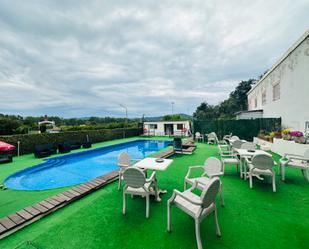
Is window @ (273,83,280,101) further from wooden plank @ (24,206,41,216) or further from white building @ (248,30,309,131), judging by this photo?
wooden plank @ (24,206,41,216)

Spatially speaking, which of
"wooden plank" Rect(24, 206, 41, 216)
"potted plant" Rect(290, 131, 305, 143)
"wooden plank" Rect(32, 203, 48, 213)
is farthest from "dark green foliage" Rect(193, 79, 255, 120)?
"wooden plank" Rect(24, 206, 41, 216)

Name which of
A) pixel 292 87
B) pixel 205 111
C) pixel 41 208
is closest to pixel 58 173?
pixel 41 208

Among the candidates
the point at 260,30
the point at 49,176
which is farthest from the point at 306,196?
the point at 49,176

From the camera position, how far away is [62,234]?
2031 mm

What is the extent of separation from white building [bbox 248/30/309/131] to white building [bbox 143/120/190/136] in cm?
1158

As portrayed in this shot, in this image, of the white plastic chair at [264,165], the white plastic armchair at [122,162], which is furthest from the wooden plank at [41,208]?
the white plastic chair at [264,165]

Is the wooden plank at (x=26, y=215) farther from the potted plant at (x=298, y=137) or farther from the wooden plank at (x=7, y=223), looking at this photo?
the potted plant at (x=298, y=137)

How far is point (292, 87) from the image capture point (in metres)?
7.03

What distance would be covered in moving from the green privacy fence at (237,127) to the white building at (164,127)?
786cm

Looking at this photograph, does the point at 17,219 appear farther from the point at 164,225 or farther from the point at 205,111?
the point at 205,111

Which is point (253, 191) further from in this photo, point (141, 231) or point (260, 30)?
point (260, 30)

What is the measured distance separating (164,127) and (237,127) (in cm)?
1174

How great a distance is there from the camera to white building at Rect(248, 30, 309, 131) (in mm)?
6031

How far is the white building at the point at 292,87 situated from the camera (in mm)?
6031
